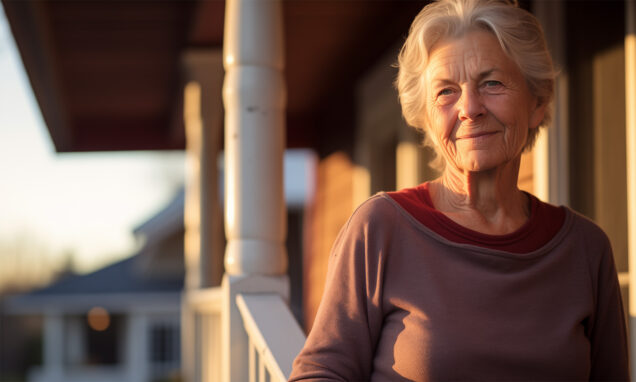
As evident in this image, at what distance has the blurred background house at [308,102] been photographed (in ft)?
11.0

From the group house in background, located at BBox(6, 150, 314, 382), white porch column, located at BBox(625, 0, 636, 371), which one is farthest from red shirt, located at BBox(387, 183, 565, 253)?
house in background, located at BBox(6, 150, 314, 382)

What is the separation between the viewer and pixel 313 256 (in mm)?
9258

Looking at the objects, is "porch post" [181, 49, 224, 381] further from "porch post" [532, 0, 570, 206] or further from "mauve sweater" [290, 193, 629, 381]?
"mauve sweater" [290, 193, 629, 381]

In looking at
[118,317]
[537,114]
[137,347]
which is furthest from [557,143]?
[118,317]

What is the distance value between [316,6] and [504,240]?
154 inches

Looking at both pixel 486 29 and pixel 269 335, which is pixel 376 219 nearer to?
pixel 486 29

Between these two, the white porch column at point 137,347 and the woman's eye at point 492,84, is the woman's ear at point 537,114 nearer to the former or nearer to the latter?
the woman's eye at point 492,84

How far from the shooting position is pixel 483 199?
187 centimetres

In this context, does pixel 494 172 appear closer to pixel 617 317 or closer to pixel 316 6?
pixel 617 317

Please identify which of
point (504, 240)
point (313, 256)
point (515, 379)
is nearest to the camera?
point (515, 379)

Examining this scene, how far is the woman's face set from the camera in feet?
5.92

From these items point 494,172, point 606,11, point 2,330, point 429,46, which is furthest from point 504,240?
point 2,330

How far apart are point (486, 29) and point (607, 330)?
71 cm

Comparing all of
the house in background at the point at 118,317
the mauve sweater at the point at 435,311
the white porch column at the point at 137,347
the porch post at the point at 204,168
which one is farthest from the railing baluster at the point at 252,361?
the white porch column at the point at 137,347
